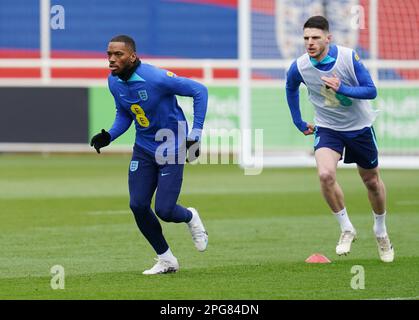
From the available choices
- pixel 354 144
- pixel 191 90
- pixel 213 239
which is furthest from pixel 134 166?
pixel 213 239

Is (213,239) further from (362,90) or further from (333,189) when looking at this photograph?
(362,90)

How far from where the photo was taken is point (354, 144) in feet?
38.8

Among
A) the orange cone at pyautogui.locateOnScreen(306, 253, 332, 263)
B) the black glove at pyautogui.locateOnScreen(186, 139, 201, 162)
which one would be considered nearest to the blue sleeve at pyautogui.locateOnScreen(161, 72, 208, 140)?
the black glove at pyautogui.locateOnScreen(186, 139, 201, 162)

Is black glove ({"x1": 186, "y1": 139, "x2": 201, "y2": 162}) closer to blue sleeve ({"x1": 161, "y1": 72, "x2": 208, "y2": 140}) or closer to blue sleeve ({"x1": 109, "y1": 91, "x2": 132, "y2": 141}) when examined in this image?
blue sleeve ({"x1": 161, "y1": 72, "x2": 208, "y2": 140})

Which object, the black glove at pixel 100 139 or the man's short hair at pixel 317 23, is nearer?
the black glove at pixel 100 139

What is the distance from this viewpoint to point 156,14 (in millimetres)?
33188

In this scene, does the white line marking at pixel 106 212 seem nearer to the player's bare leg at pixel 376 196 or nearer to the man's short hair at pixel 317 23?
the player's bare leg at pixel 376 196

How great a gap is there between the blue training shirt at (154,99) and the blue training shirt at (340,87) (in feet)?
4.50

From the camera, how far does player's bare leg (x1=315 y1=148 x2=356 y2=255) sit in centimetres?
1151

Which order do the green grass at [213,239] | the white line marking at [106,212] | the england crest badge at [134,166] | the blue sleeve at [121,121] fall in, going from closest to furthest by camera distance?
the green grass at [213,239]
the england crest badge at [134,166]
the blue sleeve at [121,121]
the white line marking at [106,212]

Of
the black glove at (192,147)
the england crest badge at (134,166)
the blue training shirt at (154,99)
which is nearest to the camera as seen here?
the black glove at (192,147)

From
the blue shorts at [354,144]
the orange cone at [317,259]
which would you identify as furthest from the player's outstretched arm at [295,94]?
the orange cone at [317,259]

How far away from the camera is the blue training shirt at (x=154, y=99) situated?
10656 millimetres

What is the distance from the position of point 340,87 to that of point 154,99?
172 cm
